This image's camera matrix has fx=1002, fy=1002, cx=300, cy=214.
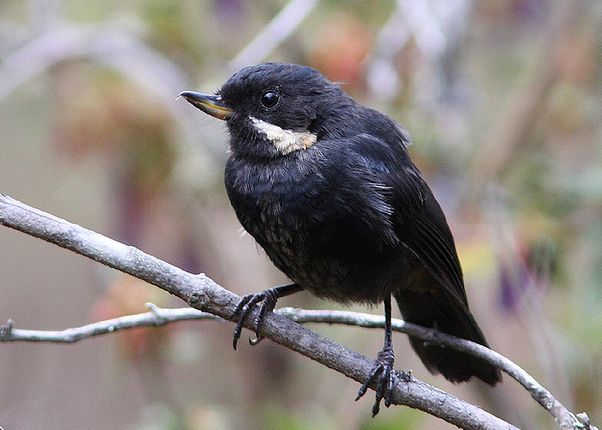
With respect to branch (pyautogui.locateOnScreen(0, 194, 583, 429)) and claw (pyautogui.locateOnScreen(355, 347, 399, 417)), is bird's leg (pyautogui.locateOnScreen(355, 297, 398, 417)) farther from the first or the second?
branch (pyautogui.locateOnScreen(0, 194, 583, 429))

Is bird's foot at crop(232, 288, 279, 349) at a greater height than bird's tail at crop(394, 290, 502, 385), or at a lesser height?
lesser

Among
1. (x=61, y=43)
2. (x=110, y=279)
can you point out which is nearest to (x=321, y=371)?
(x=110, y=279)

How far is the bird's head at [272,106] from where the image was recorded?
348 cm

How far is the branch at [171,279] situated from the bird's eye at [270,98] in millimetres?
871

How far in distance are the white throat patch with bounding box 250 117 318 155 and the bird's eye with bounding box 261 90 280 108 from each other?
0.07 metres

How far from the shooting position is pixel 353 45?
5004 mm

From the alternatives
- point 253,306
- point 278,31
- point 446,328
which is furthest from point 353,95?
point 253,306

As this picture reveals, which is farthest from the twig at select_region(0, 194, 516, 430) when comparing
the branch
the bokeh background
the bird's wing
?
the bokeh background

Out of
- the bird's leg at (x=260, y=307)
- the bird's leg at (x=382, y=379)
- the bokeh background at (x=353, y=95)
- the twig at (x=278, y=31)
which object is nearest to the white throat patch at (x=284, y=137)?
the bird's leg at (x=260, y=307)

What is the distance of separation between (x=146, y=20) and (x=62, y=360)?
2252mm

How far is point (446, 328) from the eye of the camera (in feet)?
12.3

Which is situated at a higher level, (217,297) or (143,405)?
(143,405)

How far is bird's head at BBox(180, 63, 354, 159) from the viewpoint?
3.48m

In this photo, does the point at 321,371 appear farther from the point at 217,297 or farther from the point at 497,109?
the point at 217,297
